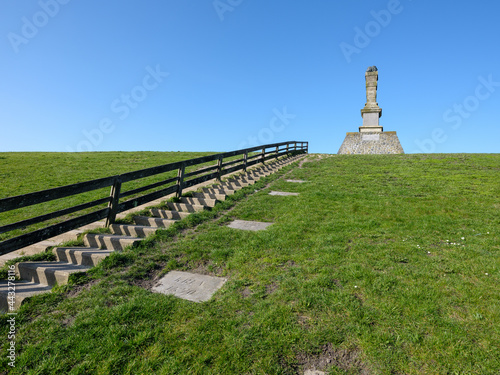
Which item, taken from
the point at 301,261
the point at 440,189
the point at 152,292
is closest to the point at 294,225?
the point at 301,261

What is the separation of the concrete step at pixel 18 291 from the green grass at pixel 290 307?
0.91 ft

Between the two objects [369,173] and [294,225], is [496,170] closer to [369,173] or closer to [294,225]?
[369,173]

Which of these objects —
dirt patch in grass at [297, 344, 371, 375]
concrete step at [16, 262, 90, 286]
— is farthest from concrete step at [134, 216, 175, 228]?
dirt patch in grass at [297, 344, 371, 375]

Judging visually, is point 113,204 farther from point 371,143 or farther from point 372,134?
point 372,134

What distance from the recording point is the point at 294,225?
7.04m

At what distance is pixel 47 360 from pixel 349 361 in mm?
3330

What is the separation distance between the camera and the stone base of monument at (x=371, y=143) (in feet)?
87.4

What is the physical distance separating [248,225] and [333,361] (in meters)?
4.70

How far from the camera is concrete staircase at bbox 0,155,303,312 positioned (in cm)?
438

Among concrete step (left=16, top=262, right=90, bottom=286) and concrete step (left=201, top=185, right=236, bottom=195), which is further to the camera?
concrete step (left=201, top=185, right=236, bottom=195)

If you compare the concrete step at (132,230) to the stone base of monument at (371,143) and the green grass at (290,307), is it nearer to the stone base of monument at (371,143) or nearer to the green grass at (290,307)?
the green grass at (290,307)

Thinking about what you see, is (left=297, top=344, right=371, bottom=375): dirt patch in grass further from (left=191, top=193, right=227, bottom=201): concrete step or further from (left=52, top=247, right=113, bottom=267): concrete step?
(left=191, top=193, right=227, bottom=201): concrete step

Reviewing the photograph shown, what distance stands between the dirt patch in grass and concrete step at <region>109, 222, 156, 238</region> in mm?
4798

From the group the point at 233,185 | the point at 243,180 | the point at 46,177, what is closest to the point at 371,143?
the point at 243,180
